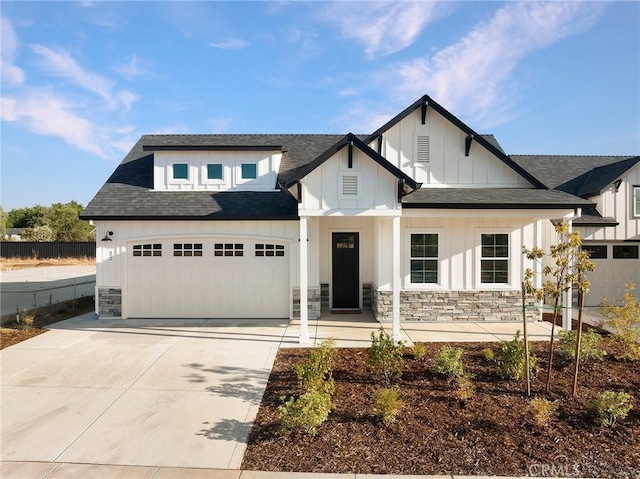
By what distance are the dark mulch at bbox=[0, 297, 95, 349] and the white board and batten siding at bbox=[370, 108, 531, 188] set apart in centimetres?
1042

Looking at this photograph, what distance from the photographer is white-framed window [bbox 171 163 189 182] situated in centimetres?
1132

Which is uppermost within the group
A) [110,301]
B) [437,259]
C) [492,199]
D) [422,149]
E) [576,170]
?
[576,170]

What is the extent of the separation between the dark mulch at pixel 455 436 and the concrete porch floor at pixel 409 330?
2.36 metres

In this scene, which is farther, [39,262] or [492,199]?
[39,262]

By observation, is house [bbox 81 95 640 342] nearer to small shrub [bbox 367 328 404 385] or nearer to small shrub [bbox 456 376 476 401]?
small shrub [bbox 367 328 404 385]

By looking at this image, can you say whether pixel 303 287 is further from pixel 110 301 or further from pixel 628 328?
pixel 628 328

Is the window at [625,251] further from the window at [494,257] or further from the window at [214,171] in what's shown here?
the window at [214,171]

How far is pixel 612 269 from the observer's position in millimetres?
12344

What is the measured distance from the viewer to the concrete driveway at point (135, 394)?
4312mm

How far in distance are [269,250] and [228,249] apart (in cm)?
121

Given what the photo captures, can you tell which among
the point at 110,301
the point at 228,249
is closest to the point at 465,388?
the point at 228,249

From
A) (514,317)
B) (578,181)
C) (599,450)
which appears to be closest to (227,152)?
(514,317)

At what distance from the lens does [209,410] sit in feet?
17.2

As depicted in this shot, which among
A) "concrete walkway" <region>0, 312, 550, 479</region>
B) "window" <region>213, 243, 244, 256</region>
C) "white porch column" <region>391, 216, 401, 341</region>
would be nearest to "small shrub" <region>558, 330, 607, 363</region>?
"concrete walkway" <region>0, 312, 550, 479</region>
